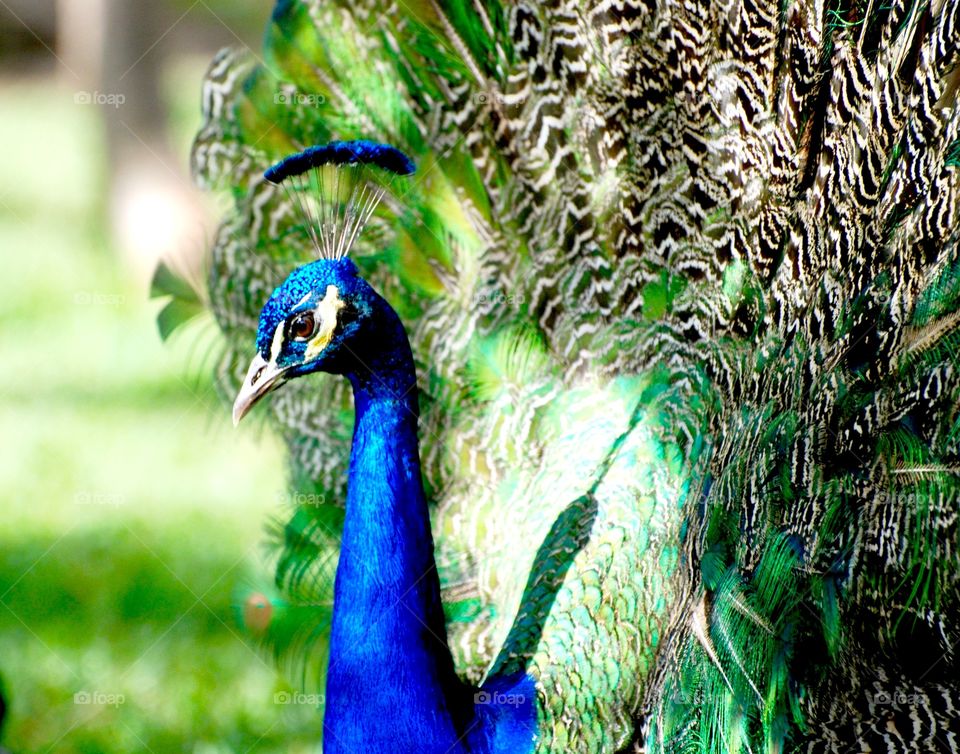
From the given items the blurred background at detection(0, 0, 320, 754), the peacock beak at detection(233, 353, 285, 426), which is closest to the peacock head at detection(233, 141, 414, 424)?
the peacock beak at detection(233, 353, 285, 426)

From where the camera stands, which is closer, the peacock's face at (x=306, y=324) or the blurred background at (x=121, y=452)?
the peacock's face at (x=306, y=324)

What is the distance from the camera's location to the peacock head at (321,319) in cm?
160

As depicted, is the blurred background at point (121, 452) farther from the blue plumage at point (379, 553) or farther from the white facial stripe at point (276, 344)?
the white facial stripe at point (276, 344)

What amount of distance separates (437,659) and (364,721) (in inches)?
5.3

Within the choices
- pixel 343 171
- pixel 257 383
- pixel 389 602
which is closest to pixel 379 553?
pixel 389 602

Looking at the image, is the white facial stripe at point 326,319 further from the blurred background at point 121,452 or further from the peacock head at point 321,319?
the blurred background at point 121,452

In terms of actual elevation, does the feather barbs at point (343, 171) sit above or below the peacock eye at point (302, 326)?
above

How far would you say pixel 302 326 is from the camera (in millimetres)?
1606

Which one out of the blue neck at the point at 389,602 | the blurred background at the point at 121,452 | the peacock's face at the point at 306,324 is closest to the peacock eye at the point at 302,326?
the peacock's face at the point at 306,324

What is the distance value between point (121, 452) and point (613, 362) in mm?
2192

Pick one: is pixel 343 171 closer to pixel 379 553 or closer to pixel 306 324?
pixel 306 324

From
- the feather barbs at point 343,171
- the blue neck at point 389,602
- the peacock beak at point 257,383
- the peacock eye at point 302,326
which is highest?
the feather barbs at point 343,171

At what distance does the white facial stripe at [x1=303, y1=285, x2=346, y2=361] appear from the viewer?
1.62 metres

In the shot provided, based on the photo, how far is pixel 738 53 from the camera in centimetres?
191
